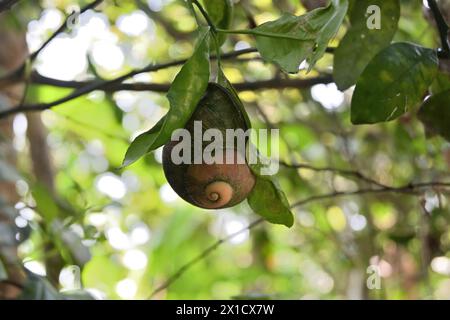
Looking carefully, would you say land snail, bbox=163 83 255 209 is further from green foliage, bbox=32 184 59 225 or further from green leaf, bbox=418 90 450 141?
green foliage, bbox=32 184 59 225

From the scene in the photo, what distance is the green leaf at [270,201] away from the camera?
29.8 inches

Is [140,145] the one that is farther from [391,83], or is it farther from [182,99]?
[391,83]

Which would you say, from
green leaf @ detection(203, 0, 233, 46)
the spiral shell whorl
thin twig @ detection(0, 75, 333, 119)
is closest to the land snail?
the spiral shell whorl

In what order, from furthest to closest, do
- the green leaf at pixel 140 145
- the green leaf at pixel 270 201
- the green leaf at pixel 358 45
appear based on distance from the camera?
the green leaf at pixel 358 45
the green leaf at pixel 270 201
the green leaf at pixel 140 145

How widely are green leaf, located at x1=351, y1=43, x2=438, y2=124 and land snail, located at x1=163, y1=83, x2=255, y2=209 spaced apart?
117 mm

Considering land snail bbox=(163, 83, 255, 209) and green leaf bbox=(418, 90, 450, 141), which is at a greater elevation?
green leaf bbox=(418, 90, 450, 141)

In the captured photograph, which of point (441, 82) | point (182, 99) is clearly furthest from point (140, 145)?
point (441, 82)

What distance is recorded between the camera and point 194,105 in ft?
2.27

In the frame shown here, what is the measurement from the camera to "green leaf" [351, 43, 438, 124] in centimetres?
77

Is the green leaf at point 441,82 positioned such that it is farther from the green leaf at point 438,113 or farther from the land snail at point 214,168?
the land snail at point 214,168

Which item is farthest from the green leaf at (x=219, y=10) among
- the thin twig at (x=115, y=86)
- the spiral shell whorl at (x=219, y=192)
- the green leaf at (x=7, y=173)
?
the green leaf at (x=7, y=173)

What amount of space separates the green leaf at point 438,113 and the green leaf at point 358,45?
11cm
